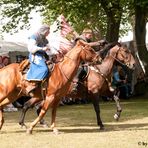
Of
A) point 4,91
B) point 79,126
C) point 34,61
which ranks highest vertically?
point 34,61

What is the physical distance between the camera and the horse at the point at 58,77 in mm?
12391

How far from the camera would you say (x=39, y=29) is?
12477mm

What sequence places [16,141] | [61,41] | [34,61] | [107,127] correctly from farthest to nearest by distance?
[61,41], [107,127], [34,61], [16,141]

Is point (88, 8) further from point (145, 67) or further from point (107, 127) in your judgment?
point (107, 127)

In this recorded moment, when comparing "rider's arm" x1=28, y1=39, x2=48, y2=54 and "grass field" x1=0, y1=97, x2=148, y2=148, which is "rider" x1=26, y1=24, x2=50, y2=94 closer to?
"rider's arm" x1=28, y1=39, x2=48, y2=54

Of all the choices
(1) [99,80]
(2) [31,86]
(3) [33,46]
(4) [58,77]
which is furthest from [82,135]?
(1) [99,80]

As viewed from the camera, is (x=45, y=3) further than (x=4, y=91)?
Yes

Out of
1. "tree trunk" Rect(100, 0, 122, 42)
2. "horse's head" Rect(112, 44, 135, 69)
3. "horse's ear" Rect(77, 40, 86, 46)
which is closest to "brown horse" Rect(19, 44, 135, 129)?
"horse's head" Rect(112, 44, 135, 69)

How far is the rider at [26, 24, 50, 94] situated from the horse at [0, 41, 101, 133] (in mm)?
259

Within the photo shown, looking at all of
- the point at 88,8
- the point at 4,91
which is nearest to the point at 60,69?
the point at 4,91

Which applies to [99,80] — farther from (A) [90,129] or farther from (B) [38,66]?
(B) [38,66]

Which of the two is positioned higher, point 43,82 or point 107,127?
point 43,82

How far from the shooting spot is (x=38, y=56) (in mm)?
12359

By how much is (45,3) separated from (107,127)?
1572cm
